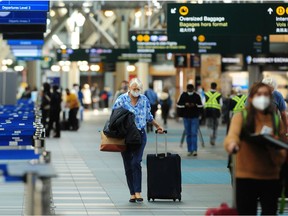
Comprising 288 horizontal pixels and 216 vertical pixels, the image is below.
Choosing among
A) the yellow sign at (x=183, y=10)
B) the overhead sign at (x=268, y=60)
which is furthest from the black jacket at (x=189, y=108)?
the overhead sign at (x=268, y=60)

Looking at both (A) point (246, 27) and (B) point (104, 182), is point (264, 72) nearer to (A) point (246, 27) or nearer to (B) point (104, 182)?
A: (A) point (246, 27)

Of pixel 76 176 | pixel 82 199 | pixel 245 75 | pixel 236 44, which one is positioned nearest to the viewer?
pixel 82 199

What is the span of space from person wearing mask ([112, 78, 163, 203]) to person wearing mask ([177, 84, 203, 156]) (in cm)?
918

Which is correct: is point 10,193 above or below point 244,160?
below

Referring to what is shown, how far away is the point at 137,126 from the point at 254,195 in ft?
19.4

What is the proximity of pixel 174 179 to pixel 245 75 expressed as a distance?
30977mm

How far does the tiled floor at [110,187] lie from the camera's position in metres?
13.9

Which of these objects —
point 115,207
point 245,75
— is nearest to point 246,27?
point 115,207

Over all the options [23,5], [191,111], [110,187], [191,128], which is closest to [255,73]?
[191,128]

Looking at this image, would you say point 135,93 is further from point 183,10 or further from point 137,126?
point 183,10

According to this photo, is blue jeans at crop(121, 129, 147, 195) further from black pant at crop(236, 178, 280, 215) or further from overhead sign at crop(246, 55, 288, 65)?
overhead sign at crop(246, 55, 288, 65)

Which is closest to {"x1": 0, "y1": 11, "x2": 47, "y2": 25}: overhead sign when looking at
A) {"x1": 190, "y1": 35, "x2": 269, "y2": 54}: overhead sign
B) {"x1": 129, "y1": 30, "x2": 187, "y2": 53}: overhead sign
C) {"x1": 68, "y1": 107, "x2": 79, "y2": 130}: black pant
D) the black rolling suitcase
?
the black rolling suitcase

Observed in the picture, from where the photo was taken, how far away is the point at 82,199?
15039mm

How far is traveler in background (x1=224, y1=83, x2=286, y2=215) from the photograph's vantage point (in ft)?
29.3
